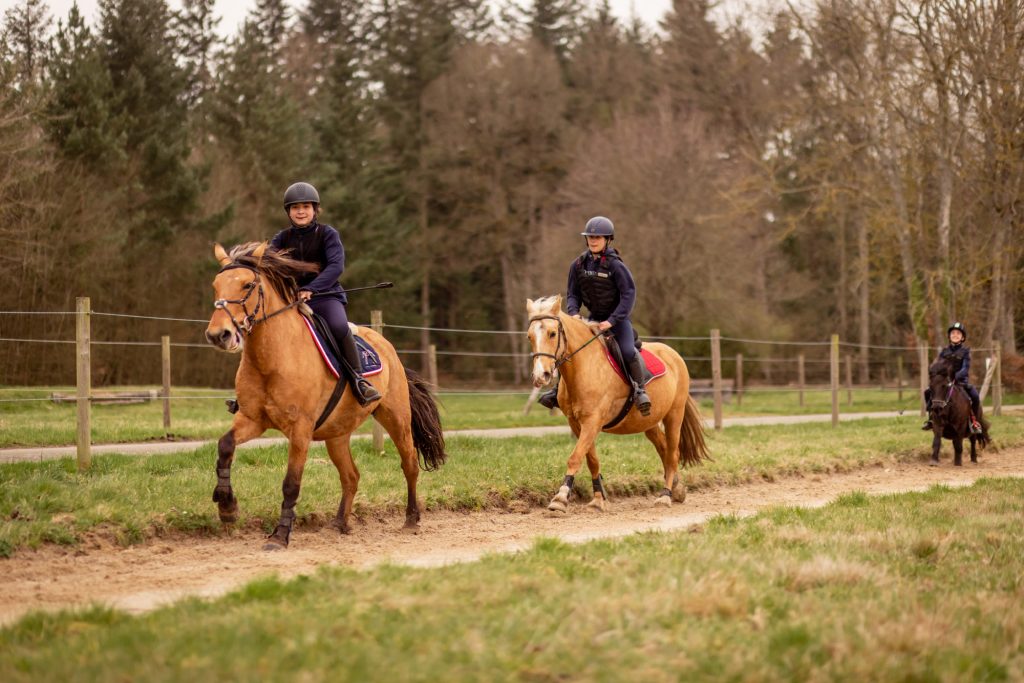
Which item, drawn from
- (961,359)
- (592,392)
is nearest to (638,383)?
(592,392)

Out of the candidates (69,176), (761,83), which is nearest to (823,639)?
(69,176)

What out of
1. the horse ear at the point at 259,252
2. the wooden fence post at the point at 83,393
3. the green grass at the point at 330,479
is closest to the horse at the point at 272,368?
the horse ear at the point at 259,252

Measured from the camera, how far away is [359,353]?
28.4ft

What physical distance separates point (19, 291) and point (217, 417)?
645 cm

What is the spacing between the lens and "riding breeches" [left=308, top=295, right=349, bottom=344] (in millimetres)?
8391

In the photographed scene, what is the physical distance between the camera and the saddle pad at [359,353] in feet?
26.9

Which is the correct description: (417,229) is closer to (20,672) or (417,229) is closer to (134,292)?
(134,292)

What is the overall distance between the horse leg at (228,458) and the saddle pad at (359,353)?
0.78 metres

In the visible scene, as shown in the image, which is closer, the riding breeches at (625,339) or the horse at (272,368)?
the horse at (272,368)

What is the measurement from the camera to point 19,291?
78.7 feet

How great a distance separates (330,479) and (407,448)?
153 centimetres

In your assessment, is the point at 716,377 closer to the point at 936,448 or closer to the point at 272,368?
the point at 936,448

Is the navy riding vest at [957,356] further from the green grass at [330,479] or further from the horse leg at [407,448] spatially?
the horse leg at [407,448]

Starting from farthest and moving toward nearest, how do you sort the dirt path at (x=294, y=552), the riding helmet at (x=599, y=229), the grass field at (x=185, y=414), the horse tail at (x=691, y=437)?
the grass field at (x=185, y=414)
the horse tail at (x=691, y=437)
the riding helmet at (x=599, y=229)
the dirt path at (x=294, y=552)
